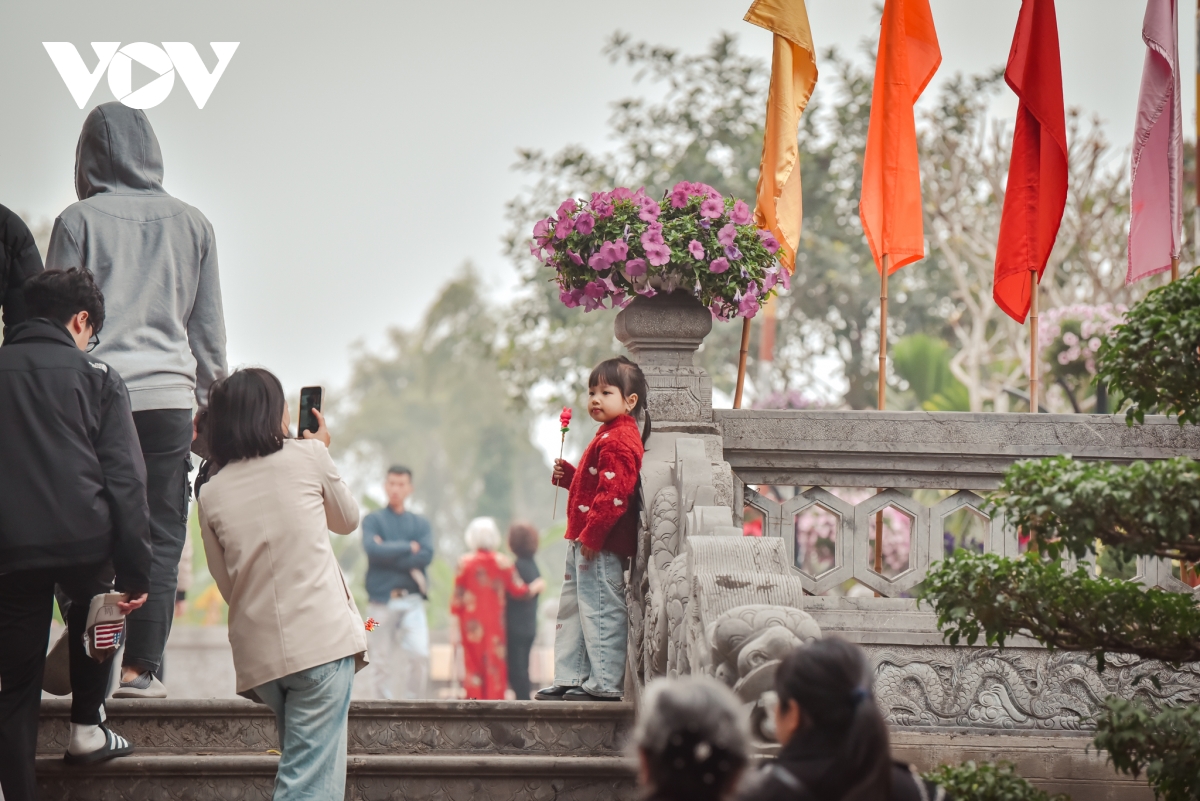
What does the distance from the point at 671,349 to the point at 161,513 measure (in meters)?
2.25

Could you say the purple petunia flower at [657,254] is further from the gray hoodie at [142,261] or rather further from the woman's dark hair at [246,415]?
the woman's dark hair at [246,415]

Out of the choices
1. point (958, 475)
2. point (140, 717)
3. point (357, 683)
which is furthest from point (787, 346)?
point (140, 717)

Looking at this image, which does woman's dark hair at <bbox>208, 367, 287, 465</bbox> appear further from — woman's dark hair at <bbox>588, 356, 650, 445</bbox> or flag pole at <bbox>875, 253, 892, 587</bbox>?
flag pole at <bbox>875, 253, 892, 587</bbox>

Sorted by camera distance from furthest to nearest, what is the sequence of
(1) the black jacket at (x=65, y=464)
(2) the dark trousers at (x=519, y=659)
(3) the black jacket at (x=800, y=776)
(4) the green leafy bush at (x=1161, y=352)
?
(2) the dark trousers at (x=519, y=659) → (1) the black jacket at (x=65, y=464) → (4) the green leafy bush at (x=1161, y=352) → (3) the black jacket at (x=800, y=776)

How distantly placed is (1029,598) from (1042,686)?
5.22 ft

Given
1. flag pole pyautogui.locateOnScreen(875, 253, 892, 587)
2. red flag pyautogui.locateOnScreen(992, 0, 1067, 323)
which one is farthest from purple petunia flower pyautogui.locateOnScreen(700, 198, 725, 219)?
red flag pyautogui.locateOnScreen(992, 0, 1067, 323)

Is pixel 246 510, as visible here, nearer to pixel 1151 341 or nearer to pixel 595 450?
pixel 595 450

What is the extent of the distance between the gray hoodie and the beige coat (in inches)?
40.4

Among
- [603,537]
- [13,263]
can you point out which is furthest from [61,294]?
[603,537]

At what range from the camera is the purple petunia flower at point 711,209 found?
571cm

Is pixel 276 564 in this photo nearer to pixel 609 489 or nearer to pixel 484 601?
pixel 609 489

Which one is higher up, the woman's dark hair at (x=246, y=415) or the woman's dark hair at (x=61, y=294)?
the woman's dark hair at (x=61, y=294)

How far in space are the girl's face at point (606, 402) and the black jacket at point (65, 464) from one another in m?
1.89

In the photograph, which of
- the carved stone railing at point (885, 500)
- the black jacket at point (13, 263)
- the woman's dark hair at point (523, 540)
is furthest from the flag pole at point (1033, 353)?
the woman's dark hair at point (523, 540)
